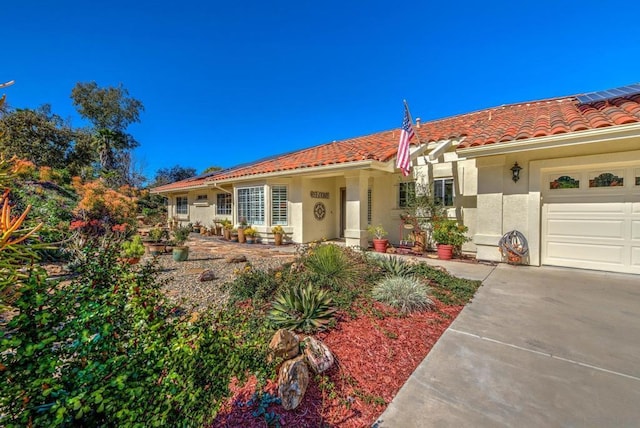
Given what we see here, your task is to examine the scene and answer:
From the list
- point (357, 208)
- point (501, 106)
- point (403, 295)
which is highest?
point (501, 106)

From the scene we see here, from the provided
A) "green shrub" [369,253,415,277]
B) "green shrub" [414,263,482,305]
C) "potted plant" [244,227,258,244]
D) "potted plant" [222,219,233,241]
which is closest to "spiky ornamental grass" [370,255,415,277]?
"green shrub" [369,253,415,277]

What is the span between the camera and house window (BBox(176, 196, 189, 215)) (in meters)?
18.6

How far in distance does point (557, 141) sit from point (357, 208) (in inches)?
215

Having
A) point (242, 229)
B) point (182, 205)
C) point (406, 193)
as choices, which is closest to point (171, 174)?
point (182, 205)

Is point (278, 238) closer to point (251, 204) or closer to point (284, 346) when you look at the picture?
point (251, 204)

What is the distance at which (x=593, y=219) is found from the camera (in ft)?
20.3

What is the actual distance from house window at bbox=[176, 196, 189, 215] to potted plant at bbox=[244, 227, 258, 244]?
8.83 m

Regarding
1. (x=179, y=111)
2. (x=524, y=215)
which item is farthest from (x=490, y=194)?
(x=179, y=111)

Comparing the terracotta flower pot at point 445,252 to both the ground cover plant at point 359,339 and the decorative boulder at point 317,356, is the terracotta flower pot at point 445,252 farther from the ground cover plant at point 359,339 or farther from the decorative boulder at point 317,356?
the decorative boulder at point 317,356

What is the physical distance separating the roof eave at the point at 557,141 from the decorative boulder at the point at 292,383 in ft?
22.5

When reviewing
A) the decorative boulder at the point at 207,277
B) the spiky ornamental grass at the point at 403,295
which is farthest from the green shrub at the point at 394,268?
the decorative boulder at the point at 207,277

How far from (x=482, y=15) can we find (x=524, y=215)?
740 cm

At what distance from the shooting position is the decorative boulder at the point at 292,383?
217 cm

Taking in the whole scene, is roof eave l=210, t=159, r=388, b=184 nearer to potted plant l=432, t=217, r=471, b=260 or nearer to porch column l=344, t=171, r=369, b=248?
porch column l=344, t=171, r=369, b=248
